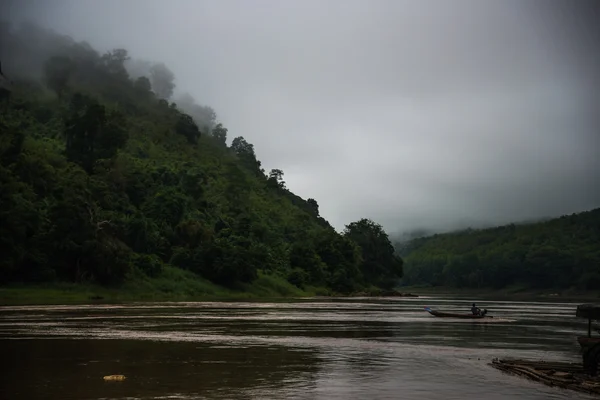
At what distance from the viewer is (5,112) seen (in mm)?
170625

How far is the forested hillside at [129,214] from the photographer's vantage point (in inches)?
3794

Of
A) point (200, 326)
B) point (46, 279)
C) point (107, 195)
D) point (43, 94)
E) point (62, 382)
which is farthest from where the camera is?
point (43, 94)

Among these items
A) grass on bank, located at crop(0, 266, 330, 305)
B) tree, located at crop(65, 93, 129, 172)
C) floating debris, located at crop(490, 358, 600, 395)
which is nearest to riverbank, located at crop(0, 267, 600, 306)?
grass on bank, located at crop(0, 266, 330, 305)

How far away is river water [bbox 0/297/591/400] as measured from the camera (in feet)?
84.1

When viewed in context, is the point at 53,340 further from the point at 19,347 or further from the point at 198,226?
the point at 198,226

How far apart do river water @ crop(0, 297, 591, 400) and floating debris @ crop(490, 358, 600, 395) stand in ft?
2.05

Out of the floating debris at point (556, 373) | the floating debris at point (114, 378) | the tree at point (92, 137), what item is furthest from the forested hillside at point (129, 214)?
the floating debris at point (556, 373)

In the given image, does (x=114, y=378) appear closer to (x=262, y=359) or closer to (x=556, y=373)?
(x=262, y=359)

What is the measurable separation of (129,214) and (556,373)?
364ft

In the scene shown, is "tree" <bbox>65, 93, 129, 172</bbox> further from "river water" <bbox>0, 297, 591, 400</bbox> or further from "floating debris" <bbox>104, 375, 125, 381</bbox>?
"floating debris" <bbox>104, 375, 125, 381</bbox>

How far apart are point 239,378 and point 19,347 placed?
1547 cm

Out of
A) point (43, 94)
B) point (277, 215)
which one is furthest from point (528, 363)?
point (43, 94)

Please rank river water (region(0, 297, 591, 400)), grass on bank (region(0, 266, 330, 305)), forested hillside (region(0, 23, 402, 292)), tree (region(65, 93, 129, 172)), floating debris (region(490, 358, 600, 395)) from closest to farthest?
river water (region(0, 297, 591, 400)) < floating debris (region(490, 358, 600, 395)) < grass on bank (region(0, 266, 330, 305)) < forested hillside (region(0, 23, 402, 292)) < tree (region(65, 93, 129, 172))

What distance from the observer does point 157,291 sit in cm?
11019
